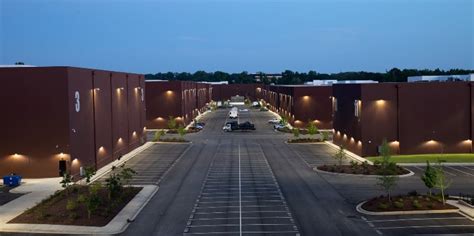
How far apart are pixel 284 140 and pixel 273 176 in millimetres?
35174

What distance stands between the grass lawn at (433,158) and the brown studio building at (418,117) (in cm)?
104

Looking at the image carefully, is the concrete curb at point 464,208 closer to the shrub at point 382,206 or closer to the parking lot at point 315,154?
the shrub at point 382,206

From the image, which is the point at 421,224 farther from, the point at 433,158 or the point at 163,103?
the point at 163,103

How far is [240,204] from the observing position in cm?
3450

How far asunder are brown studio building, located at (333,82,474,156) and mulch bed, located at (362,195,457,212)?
2587cm

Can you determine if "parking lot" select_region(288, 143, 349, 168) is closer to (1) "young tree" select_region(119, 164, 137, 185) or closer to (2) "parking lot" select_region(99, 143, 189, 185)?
(2) "parking lot" select_region(99, 143, 189, 185)

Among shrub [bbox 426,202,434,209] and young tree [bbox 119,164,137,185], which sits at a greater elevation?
young tree [bbox 119,164,137,185]

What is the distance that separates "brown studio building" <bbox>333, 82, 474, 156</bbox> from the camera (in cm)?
5862

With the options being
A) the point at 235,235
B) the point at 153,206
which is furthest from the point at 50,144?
the point at 235,235

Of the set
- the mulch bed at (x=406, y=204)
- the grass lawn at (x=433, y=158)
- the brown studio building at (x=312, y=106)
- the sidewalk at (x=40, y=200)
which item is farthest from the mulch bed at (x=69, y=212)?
the brown studio building at (x=312, y=106)

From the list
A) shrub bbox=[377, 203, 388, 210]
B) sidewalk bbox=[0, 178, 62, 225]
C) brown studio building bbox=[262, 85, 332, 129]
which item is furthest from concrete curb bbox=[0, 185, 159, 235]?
brown studio building bbox=[262, 85, 332, 129]

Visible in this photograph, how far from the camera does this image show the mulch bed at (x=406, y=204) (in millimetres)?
31484

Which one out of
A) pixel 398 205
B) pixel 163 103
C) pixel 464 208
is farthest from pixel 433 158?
pixel 163 103

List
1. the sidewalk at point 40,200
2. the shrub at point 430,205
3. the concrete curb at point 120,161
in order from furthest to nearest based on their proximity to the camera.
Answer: the concrete curb at point 120,161, the shrub at point 430,205, the sidewalk at point 40,200
